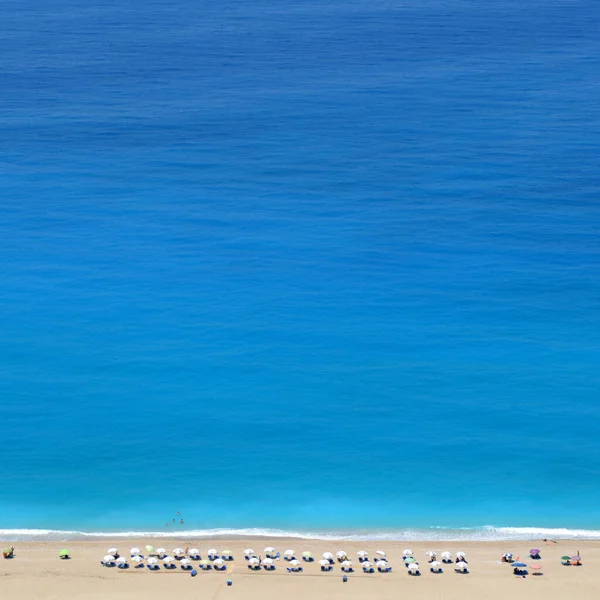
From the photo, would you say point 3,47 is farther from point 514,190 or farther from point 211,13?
point 514,190

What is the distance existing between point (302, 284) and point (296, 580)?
86.6ft

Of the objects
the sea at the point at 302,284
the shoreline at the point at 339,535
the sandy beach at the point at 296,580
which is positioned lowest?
the sandy beach at the point at 296,580

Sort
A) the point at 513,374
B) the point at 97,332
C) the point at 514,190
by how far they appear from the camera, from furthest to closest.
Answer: the point at 514,190 < the point at 97,332 < the point at 513,374

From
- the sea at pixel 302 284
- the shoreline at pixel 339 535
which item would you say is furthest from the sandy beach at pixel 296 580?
the sea at pixel 302 284

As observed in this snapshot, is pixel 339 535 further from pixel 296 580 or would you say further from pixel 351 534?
pixel 296 580

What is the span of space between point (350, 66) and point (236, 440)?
53.7 meters

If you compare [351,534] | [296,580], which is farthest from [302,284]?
[296,580]

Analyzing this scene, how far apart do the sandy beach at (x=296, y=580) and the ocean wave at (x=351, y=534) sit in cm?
120

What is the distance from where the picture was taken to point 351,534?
47250 millimetres

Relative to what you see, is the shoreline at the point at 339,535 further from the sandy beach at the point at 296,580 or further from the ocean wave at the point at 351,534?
the sandy beach at the point at 296,580

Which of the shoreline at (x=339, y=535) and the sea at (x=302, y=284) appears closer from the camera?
the shoreline at (x=339, y=535)

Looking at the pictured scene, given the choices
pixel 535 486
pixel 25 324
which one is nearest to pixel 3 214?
pixel 25 324

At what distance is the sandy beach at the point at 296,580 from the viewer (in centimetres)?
4228

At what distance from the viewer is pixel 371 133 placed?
84625 mm
